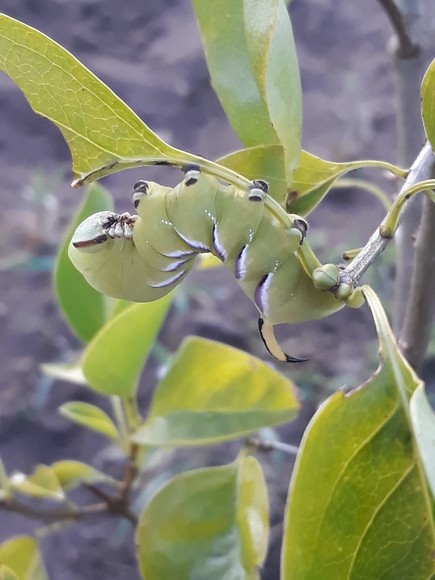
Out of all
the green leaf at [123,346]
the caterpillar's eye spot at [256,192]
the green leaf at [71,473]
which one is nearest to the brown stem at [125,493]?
the green leaf at [71,473]

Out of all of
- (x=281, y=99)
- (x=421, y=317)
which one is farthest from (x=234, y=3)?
Answer: (x=421, y=317)

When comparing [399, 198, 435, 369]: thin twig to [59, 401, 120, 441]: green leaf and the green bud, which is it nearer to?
the green bud

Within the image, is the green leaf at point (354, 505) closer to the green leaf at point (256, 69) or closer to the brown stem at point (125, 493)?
the green leaf at point (256, 69)

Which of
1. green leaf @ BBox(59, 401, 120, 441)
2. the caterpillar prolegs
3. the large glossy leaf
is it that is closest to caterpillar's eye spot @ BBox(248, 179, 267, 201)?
the caterpillar prolegs

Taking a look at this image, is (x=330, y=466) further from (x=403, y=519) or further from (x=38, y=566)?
(x=38, y=566)

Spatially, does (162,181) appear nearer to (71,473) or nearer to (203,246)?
(71,473)

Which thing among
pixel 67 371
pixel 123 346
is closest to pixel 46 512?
pixel 67 371
